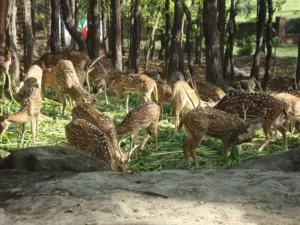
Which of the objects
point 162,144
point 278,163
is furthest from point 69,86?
point 278,163

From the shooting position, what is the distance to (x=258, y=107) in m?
8.54

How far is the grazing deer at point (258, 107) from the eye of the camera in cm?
851

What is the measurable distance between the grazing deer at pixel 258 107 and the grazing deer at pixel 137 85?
2.21 m

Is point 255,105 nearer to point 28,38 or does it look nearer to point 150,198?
point 150,198

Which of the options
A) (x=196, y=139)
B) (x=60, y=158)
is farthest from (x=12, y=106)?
(x=60, y=158)

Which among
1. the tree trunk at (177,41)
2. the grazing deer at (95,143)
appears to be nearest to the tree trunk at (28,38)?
the tree trunk at (177,41)

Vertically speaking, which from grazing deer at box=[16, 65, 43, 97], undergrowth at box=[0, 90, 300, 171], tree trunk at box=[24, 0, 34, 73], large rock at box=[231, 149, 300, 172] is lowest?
undergrowth at box=[0, 90, 300, 171]

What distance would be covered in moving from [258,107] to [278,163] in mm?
2454

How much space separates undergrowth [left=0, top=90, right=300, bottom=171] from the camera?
25.8 feet

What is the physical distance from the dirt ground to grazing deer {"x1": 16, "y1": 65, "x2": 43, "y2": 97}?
5.38 meters

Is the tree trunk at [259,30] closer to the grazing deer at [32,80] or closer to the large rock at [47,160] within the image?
the grazing deer at [32,80]

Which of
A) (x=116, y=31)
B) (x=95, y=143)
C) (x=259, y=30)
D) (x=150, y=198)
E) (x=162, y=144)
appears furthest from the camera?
(x=259, y=30)

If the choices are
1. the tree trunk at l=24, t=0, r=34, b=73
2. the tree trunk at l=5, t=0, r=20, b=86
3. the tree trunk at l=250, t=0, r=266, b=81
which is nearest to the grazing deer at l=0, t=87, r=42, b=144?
the tree trunk at l=5, t=0, r=20, b=86

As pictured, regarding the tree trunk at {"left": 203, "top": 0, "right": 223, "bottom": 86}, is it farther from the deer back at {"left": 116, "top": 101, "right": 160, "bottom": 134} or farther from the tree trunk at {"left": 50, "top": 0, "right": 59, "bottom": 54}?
the tree trunk at {"left": 50, "top": 0, "right": 59, "bottom": 54}
